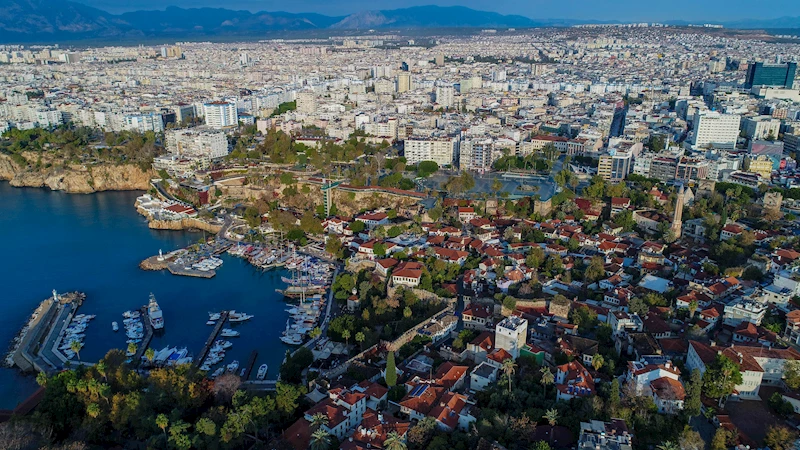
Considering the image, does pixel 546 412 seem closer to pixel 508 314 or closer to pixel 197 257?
pixel 508 314

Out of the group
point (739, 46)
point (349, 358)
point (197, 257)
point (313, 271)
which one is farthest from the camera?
point (739, 46)

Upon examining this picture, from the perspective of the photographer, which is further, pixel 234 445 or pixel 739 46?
pixel 739 46

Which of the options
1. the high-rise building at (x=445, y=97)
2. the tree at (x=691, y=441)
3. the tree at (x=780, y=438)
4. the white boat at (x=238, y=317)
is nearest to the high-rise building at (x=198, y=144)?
the white boat at (x=238, y=317)

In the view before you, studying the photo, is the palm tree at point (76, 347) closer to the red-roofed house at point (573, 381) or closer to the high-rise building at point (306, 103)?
the red-roofed house at point (573, 381)

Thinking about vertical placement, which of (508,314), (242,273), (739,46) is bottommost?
(242,273)

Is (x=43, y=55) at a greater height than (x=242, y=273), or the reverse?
(x=43, y=55)

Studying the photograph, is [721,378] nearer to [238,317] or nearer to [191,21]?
[238,317]

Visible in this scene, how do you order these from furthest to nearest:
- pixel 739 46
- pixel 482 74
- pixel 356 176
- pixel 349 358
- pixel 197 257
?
pixel 739 46 → pixel 482 74 → pixel 356 176 → pixel 197 257 → pixel 349 358

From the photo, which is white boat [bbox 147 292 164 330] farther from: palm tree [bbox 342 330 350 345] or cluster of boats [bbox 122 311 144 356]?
palm tree [bbox 342 330 350 345]

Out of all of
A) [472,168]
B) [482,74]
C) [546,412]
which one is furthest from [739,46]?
[546,412]
